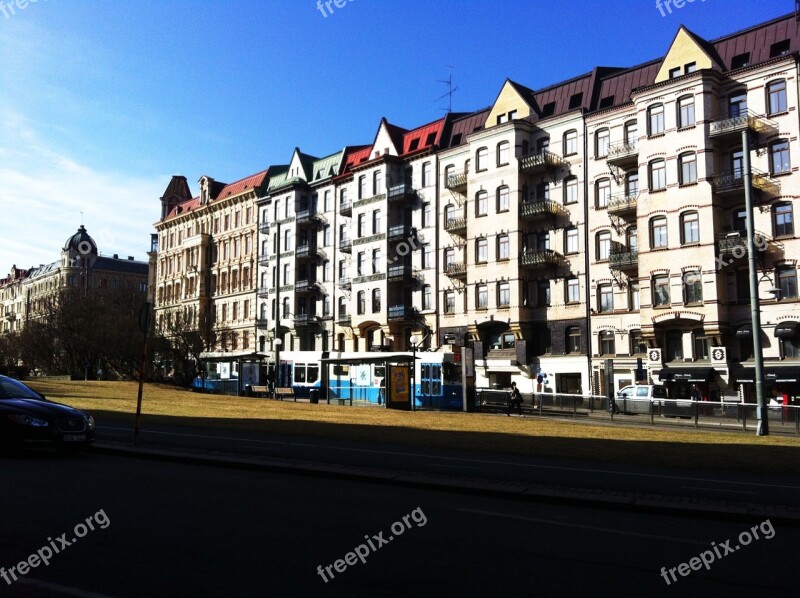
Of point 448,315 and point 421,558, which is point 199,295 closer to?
point 448,315

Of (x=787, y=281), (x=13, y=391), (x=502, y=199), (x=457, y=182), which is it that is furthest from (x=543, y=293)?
(x=13, y=391)

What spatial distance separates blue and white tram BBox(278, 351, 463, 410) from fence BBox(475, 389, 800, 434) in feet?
5.90

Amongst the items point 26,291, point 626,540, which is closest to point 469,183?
point 626,540

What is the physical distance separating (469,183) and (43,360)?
39.7m

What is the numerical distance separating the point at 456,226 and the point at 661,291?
16409 mm

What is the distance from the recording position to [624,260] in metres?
44.7

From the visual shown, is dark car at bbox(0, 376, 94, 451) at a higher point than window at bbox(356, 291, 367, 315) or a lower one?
lower

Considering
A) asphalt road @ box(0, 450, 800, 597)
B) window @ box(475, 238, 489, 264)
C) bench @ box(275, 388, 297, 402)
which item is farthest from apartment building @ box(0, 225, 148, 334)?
asphalt road @ box(0, 450, 800, 597)

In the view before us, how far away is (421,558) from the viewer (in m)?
6.44

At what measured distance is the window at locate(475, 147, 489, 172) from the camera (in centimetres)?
5222

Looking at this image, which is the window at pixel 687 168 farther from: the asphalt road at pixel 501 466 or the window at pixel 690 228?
the asphalt road at pixel 501 466

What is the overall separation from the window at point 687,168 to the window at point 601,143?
5.71 m

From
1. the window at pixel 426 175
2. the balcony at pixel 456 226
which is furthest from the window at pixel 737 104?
the window at pixel 426 175

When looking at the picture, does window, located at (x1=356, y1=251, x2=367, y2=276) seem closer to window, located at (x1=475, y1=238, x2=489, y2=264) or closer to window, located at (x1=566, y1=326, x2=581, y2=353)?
window, located at (x1=475, y1=238, x2=489, y2=264)
